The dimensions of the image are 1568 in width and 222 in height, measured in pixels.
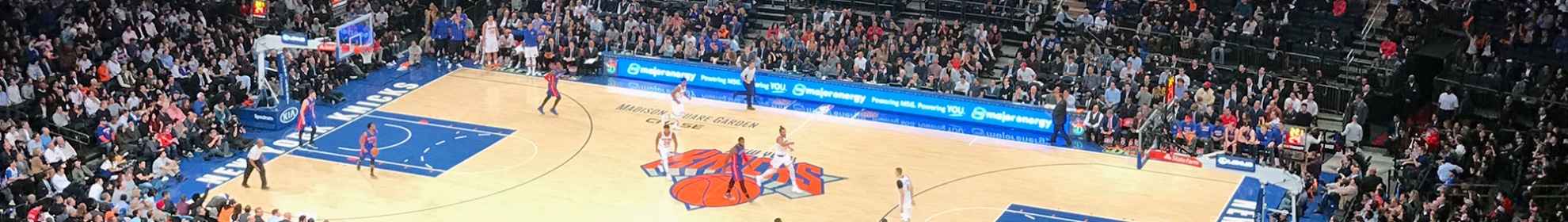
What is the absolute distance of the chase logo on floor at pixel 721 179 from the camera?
3678 centimetres

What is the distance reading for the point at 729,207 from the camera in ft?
119

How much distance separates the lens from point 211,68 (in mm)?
43312

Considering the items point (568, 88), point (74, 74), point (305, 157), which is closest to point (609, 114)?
point (568, 88)

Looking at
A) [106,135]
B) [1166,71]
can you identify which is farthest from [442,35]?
[1166,71]

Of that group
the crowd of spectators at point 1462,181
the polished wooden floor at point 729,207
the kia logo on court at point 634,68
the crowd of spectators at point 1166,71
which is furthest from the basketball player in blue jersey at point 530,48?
the crowd of spectators at point 1462,181

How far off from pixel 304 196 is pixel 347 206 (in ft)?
3.80

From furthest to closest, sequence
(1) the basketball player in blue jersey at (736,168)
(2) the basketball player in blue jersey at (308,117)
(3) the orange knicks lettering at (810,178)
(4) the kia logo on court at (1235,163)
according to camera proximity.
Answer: (2) the basketball player in blue jersey at (308,117) < (3) the orange knicks lettering at (810,178) < (1) the basketball player in blue jersey at (736,168) < (4) the kia logo on court at (1235,163)

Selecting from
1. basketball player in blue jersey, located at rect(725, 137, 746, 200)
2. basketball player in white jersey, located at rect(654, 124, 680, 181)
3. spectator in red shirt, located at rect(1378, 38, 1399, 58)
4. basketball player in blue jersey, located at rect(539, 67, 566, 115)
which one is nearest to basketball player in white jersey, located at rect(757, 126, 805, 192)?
basketball player in blue jersey, located at rect(725, 137, 746, 200)

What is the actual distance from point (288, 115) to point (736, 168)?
11.1 metres

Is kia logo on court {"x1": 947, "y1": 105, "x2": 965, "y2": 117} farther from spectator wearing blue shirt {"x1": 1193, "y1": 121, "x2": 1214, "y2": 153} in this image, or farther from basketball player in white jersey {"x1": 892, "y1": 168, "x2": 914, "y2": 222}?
basketball player in white jersey {"x1": 892, "y1": 168, "x2": 914, "y2": 222}

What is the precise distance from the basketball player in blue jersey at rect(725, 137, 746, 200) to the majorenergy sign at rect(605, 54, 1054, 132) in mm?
7768

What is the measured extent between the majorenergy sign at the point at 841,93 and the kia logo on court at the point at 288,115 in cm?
818

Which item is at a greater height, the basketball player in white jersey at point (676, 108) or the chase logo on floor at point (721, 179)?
the basketball player in white jersey at point (676, 108)

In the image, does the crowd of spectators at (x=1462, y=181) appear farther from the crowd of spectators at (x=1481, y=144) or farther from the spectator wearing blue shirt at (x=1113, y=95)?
the spectator wearing blue shirt at (x=1113, y=95)
